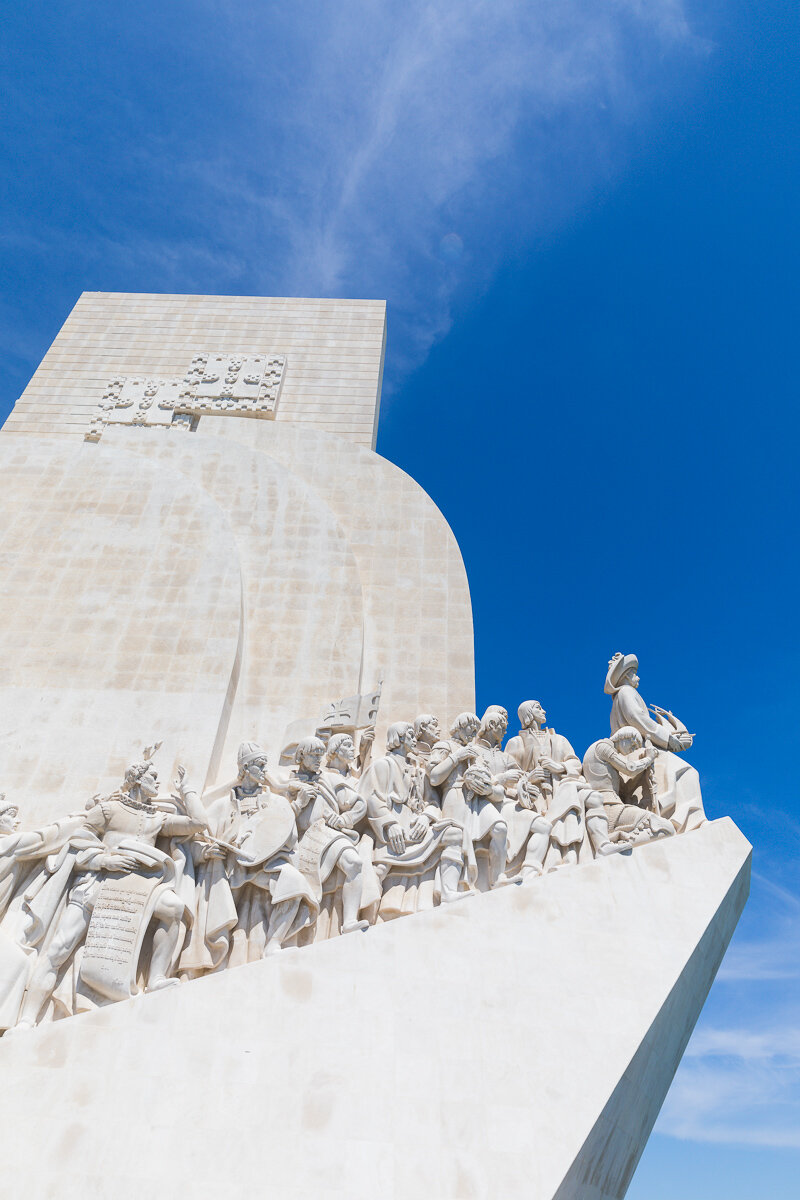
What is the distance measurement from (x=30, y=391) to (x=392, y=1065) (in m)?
10.5

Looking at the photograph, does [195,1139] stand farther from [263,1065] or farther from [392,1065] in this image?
[392,1065]

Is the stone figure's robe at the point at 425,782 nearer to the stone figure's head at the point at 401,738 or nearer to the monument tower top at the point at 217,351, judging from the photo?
the stone figure's head at the point at 401,738

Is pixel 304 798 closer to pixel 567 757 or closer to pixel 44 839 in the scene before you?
pixel 44 839

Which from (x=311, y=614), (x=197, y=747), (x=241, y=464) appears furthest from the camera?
(x=241, y=464)

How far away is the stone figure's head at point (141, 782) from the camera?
18.1ft

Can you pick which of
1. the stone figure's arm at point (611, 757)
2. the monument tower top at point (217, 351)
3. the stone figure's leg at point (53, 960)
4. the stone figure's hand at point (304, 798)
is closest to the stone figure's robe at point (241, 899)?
the stone figure's hand at point (304, 798)

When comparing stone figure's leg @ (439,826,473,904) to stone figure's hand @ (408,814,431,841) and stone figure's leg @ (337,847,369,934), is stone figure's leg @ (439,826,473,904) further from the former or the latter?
stone figure's leg @ (337,847,369,934)

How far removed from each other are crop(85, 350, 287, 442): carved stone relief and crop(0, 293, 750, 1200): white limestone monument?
1.86 feet

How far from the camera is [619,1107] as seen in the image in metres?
A: 4.24

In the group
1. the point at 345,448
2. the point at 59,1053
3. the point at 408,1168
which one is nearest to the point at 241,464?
the point at 345,448

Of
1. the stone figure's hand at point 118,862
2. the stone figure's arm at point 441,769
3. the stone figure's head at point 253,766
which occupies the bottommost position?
the stone figure's hand at point 118,862

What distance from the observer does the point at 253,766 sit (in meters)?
5.81

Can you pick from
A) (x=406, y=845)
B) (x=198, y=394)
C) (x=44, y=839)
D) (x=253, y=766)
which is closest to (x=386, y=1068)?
(x=406, y=845)

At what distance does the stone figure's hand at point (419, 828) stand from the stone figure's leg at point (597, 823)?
4.23 feet
